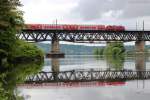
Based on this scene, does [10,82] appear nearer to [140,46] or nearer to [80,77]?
[80,77]

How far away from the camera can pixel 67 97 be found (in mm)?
26312

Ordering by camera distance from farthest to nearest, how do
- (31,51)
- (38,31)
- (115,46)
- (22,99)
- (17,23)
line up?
(115,46) < (38,31) < (31,51) < (17,23) < (22,99)

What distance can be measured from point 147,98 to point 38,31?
4669 inches

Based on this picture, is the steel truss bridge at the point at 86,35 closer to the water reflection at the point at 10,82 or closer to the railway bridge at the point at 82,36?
the railway bridge at the point at 82,36

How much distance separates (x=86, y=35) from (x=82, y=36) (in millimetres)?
1478

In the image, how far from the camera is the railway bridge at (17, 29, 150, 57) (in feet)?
466

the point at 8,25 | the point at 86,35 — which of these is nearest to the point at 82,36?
the point at 86,35

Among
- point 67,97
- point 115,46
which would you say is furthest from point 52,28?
point 67,97

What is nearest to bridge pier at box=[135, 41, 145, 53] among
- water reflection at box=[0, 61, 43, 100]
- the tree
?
the tree

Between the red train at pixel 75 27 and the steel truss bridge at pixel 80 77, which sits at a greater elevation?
the red train at pixel 75 27

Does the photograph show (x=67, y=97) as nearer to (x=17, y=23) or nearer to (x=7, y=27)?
(x=7, y=27)

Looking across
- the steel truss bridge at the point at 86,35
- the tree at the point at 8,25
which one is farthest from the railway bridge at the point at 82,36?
the tree at the point at 8,25

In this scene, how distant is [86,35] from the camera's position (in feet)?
486

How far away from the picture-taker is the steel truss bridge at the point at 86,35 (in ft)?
469
